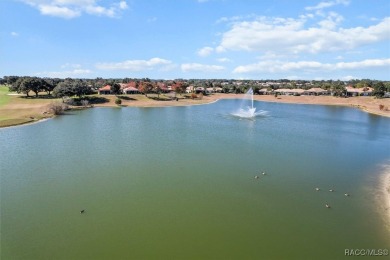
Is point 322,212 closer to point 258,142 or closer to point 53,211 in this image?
point 53,211

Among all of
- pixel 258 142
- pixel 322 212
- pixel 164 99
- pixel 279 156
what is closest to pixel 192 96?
pixel 164 99

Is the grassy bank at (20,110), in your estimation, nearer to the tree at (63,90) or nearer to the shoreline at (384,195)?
the tree at (63,90)

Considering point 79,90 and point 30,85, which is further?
point 79,90

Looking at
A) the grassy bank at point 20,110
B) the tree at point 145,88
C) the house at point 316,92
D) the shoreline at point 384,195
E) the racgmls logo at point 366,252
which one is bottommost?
the racgmls logo at point 366,252

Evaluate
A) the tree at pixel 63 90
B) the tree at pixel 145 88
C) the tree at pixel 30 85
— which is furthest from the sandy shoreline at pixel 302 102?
the tree at pixel 30 85

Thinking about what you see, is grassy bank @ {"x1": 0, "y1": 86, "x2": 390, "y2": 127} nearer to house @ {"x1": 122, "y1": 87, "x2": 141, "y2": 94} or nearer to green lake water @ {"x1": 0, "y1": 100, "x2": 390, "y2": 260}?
house @ {"x1": 122, "y1": 87, "x2": 141, "y2": 94}

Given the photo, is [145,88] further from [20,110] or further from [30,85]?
[20,110]

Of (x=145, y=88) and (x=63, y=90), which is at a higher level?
(x=145, y=88)

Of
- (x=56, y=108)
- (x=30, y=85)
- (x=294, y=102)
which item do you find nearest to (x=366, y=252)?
(x=56, y=108)
